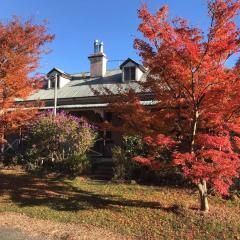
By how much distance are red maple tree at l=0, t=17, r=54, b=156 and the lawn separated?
2.60 meters

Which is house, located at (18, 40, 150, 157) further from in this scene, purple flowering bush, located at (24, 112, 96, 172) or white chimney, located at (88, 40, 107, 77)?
purple flowering bush, located at (24, 112, 96, 172)

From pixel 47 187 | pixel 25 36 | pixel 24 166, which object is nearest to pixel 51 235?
pixel 47 187

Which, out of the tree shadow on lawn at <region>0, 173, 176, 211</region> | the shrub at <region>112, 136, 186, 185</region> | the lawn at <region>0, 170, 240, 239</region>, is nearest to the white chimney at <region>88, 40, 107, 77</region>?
the shrub at <region>112, 136, 186, 185</region>

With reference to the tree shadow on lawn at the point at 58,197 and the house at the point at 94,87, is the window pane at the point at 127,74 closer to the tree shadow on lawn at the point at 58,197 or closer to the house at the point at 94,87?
the house at the point at 94,87

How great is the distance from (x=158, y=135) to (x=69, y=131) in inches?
310

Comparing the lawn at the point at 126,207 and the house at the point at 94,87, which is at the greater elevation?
the house at the point at 94,87

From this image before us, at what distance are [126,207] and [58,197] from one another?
→ 244 cm

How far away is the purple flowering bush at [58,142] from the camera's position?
51.7 feet

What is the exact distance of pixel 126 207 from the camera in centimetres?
1018

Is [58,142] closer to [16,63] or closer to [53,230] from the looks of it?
[16,63]

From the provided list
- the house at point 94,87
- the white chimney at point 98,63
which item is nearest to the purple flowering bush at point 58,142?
the house at point 94,87

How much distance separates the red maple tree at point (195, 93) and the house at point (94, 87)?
801 cm

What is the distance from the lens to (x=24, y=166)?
16.8 meters

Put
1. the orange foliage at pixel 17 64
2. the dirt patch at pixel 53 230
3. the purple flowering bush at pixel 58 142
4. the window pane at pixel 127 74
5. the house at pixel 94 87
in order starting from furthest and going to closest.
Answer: the window pane at pixel 127 74
the house at pixel 94 87
the purple flowering bush at pixel 58 142
the orange foliage at pixel 17 64
the dirt patch at pixel 53 230
